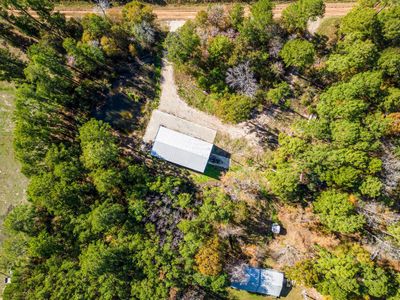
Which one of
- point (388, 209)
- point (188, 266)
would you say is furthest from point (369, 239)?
point (188, 266)

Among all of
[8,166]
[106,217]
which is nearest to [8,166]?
[8,166]

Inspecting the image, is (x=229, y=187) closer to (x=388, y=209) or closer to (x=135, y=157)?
(x=135, y=157)

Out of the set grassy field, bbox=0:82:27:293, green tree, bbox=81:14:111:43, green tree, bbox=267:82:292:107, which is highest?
green tree, bbox=81:14:111:43

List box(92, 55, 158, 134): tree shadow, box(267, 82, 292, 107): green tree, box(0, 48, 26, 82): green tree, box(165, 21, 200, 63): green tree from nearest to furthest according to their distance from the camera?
box(165, 21, 200, 63): green tree, box(267, 82, 292, 107): green tree, box(0, 48, 26, 82): green tree, box(92, 55, 158, 134): tree shadow

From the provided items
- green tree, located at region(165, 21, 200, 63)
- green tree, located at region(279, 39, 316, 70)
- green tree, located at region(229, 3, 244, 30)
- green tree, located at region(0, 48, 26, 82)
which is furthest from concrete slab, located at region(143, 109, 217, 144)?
green tree, located at region(0, 48, 26, 82)

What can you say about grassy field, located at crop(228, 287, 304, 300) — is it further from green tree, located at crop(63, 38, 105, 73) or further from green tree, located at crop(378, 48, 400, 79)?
green tree, located at crop(63, 38, 105, 73)

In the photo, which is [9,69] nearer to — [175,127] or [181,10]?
[175,127]
